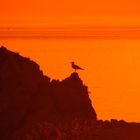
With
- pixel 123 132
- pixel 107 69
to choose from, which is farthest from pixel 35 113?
pixel 107 69

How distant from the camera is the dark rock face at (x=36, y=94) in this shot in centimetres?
296

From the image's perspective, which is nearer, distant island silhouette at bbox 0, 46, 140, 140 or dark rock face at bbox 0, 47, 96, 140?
distant island silhouette at bbox 0, 46, 140, 140

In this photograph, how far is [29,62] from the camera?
3.08 m

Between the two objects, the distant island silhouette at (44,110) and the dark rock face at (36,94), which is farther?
the dark rock face at (36,94)

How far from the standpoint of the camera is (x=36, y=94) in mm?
3041

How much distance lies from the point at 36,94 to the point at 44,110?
0.12 m

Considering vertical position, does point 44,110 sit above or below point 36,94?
below

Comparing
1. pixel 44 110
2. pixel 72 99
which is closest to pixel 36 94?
pixel 44 110

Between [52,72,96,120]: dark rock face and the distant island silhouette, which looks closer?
the distant island silhouette

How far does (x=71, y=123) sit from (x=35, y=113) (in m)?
0.25

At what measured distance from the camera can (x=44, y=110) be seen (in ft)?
9.82

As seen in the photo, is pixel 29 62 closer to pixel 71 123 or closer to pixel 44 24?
pixel 71 123

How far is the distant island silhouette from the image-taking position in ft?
9.29

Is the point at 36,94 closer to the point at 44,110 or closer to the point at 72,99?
the point at 44,110
